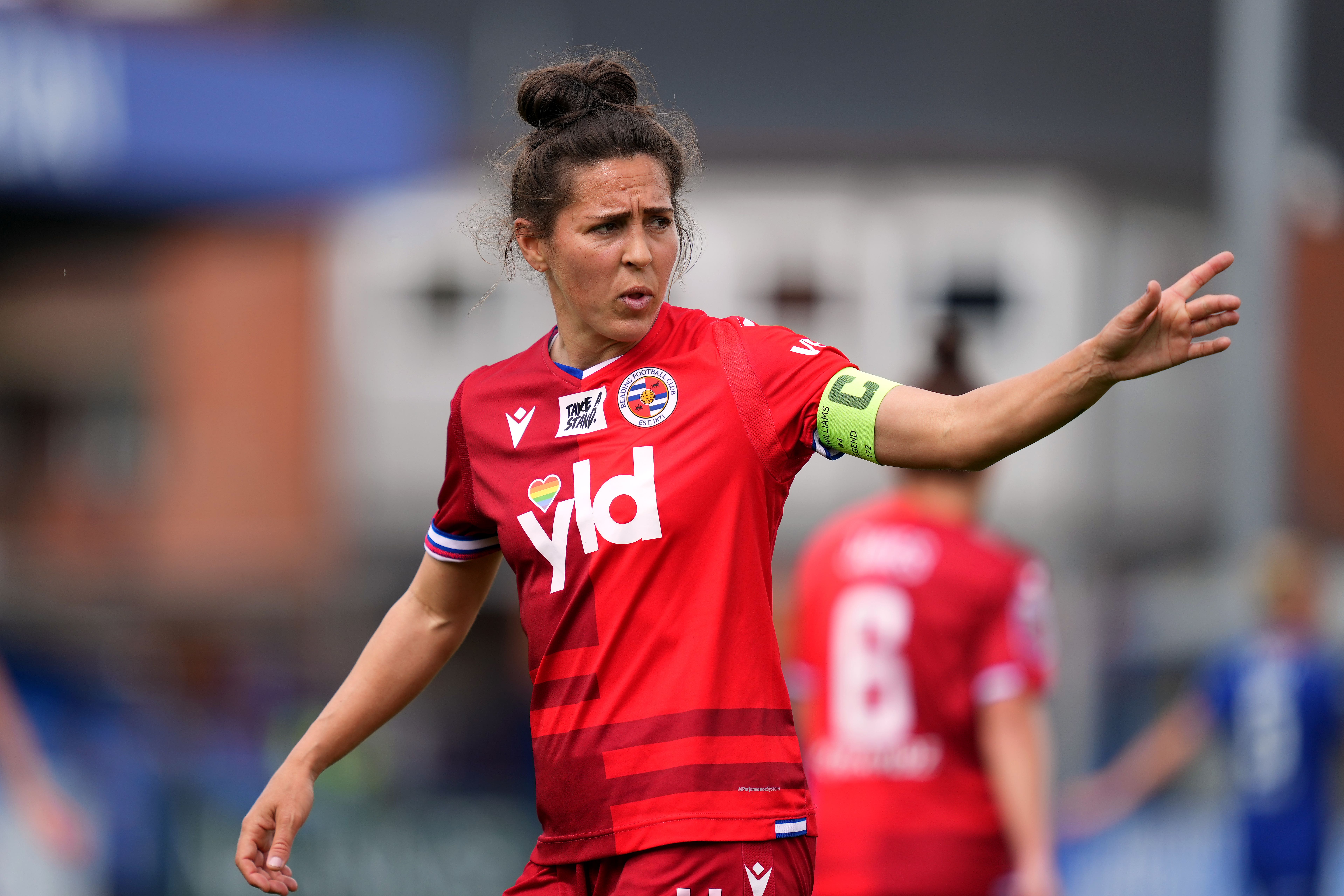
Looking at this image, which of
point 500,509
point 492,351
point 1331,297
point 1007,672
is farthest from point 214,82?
point 1331,297

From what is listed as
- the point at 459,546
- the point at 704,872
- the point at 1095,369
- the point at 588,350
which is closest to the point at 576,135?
the point at 588,350

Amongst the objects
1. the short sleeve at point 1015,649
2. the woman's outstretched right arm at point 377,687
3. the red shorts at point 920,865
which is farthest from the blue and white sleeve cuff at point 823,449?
the red shorts at point 920,865

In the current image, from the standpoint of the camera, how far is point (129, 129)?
47.4 ft

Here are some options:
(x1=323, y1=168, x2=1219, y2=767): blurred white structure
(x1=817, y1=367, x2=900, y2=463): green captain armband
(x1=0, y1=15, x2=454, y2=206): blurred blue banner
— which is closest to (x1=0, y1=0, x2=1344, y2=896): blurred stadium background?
(x1=323, y1=168, x2=1219, y2=767): blurred white structure

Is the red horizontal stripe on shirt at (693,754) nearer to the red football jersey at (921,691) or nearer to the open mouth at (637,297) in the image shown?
the open mouth at (637,297)

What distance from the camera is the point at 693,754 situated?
309 centimetres

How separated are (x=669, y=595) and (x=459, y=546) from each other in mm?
696

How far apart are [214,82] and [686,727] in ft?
44.9

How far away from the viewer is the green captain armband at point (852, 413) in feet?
9.90

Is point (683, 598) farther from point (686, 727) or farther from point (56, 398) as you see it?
point (56, 398)

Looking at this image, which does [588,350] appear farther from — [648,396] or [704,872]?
[704,872]

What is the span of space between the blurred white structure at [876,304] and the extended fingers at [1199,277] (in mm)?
16298

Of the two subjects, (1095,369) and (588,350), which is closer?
(1095,369)

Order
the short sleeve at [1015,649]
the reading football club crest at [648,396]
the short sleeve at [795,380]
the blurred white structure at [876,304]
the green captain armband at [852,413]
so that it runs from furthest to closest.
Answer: the blurred white structure at [876,304]
the short sleeve at [1015,649]
the reading football club crest at [648,396]
the short sleeve at [795,380]
the green captain armband at [852,413]
